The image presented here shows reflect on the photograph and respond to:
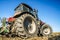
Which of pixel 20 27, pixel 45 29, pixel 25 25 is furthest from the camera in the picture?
pixel 45 29

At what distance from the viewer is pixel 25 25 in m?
14.6

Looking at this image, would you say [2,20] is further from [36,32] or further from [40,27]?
[40,27]

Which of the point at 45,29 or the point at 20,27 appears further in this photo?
the point at 45,29

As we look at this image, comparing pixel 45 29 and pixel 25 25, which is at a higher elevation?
pixel 25 25

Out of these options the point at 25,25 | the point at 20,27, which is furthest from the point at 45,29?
the point at 20,27

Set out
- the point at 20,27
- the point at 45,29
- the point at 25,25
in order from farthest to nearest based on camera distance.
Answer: the point at 45,29, the point at 25,25, the point at 20,27

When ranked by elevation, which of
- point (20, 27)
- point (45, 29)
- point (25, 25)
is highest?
point (25, 25)

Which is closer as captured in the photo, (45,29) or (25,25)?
(25,25)

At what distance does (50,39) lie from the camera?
1162 cm

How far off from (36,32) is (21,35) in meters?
3.17

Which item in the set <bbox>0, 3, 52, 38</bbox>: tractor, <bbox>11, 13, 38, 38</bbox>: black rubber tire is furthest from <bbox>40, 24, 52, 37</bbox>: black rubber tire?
<bbox>11, 13, 38, 38</bbox>: black rubber tire

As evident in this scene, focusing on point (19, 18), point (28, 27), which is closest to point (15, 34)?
point (19, 18)

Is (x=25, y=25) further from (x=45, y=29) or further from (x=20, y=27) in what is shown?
(x=45, y=29)

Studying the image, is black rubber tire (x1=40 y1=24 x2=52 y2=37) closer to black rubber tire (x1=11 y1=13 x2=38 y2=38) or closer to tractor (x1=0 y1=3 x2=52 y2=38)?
tractor (x1=0 y1=3 x2=52 y2=38)
